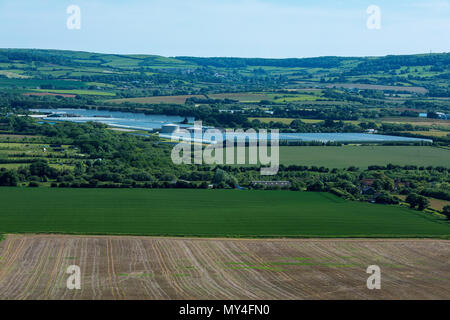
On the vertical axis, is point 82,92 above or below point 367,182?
above

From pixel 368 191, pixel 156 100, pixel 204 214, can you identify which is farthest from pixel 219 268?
pixel 156 100

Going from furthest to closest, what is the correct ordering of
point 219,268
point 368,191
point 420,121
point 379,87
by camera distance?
1. point 379,87
2. point 420,121
3. point 368,191
4. point 219,268

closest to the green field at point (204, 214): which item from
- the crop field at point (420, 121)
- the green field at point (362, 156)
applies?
the green field at point (362, 156)

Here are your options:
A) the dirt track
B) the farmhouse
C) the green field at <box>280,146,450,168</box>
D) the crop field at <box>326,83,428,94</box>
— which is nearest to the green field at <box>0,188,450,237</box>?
the dirt track

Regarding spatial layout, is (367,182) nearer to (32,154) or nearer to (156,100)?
(32,154)

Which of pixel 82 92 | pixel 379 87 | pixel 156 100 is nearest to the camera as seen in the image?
pixel 156 100
